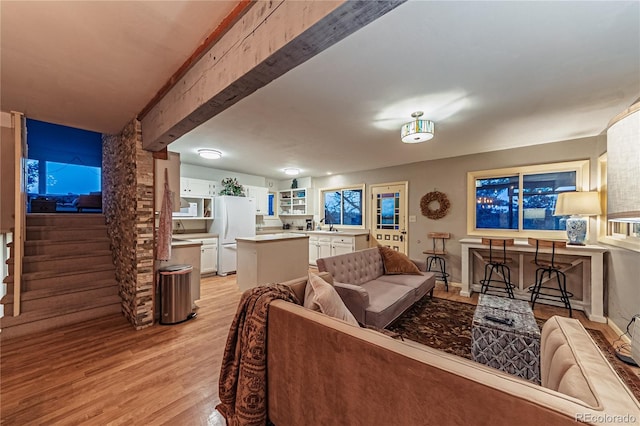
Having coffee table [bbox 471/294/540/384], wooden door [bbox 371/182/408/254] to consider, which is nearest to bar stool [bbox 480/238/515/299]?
wooden door [bbox 371/182/408/254]

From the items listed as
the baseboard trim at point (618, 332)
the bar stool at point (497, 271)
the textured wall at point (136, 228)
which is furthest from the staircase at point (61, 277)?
the baseboard trim at point (618, 332)

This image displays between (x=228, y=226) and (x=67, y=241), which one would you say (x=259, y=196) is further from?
(x=67, y=241)

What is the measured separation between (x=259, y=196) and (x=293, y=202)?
1146 millimetres

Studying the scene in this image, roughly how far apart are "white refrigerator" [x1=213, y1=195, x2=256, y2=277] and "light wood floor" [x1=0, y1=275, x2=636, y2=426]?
2.41 metres

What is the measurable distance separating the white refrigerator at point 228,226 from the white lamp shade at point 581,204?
5610 mm

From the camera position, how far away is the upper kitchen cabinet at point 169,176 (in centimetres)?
305

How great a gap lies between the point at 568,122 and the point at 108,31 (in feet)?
15.2

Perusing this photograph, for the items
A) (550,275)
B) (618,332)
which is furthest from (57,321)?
(550,275)

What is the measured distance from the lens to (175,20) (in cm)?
152

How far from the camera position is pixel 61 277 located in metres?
3.31

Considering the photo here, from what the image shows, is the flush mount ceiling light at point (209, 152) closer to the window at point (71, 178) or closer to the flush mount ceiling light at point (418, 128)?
the flush mount ceiling light at point (418, 128)

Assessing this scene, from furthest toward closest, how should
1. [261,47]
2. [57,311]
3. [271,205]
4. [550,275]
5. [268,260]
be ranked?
[271,205] → [268,260] → [550,275] → [57,311] → [261,47]

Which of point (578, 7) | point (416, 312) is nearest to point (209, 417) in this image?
point (416, 312)

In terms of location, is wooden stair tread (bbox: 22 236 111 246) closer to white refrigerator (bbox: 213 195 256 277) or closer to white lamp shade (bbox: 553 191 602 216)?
white refrigerator (bbox: 213 195 256 277)
